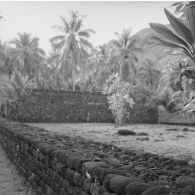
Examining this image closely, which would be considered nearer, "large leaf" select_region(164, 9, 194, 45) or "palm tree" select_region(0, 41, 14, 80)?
"large leaf" select_region(164, 9, 194, 45)

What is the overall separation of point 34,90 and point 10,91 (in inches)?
128

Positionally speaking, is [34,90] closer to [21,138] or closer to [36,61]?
[36,61]

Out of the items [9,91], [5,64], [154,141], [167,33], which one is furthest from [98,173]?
[5,64]

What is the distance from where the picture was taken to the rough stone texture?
24.6 metres

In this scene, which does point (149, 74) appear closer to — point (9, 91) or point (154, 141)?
point (9, 91)

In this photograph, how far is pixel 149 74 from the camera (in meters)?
37.0

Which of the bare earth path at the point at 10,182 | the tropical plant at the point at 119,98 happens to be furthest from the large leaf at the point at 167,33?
the tropical plant at the point at 119,98

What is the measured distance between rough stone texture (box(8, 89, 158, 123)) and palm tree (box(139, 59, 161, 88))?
371 inches

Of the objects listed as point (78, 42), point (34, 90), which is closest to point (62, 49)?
point (78, 42)

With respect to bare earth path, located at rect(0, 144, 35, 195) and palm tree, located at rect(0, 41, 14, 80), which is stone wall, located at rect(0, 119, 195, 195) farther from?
palm tree, located at rect(0, 41, 14, 80)

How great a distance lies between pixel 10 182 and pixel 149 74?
3107 cm

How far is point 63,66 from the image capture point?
2994 centimetres

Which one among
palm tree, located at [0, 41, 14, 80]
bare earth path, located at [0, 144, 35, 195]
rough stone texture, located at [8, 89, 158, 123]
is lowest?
bare earth path, located at [0, 144, 35, 195]

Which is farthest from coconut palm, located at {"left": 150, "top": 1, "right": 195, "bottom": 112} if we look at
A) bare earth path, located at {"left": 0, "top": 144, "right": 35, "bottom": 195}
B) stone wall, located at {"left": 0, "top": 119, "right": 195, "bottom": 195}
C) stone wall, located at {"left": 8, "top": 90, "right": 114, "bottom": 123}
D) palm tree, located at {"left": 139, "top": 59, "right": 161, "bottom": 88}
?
palm tree, located at {"left": 139, "top": 59, "right": 161, "bottom": 88}
